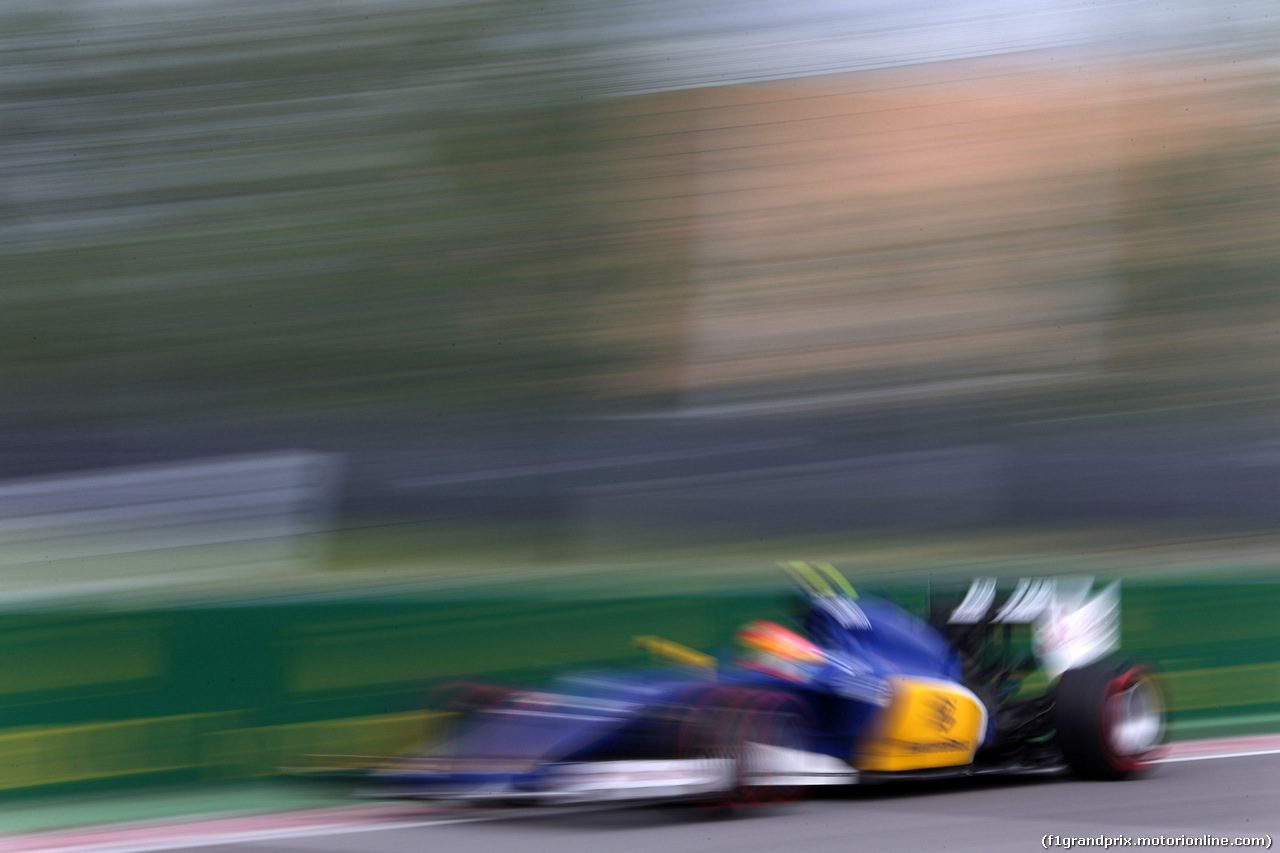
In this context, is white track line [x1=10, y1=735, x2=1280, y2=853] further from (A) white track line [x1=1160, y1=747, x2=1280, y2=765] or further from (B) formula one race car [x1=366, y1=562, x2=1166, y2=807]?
(A) white track line [x1=1160, y1=747, x2=1280, y2=765]

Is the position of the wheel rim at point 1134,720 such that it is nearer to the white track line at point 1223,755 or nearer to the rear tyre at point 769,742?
the white track line at point 1223,755

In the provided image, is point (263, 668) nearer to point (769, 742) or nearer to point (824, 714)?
point (769, 742)

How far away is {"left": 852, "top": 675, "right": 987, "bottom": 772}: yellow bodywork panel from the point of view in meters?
4.32

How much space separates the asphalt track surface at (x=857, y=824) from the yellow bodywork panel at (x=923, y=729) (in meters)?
0.15

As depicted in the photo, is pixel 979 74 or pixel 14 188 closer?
pixel 14 188

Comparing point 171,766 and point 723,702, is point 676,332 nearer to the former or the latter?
point 723,702

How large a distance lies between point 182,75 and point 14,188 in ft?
2.40

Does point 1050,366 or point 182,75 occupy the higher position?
point 182,75

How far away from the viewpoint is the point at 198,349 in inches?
182

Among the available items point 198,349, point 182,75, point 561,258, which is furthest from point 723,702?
point 182,75

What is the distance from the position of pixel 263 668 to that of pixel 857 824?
2211 mm

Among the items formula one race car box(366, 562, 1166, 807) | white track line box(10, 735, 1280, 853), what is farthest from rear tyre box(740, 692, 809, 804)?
white track line box(10, 735, 1280, 853)

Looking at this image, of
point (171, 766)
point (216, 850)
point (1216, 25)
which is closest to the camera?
point (216, 850)

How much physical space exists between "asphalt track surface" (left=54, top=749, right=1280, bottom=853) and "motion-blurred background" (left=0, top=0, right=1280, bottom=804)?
1.00 meters
